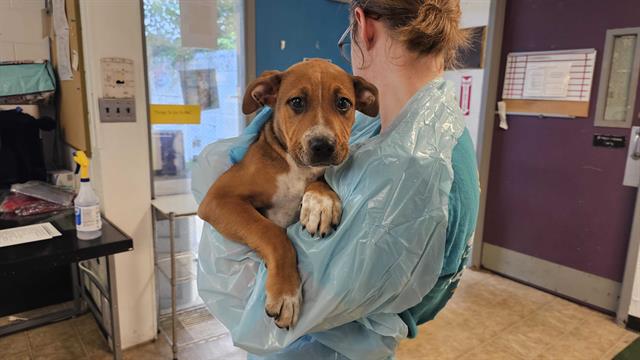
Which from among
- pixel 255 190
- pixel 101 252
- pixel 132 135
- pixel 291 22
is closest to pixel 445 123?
pixel 255 190

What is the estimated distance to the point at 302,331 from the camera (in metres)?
0.80

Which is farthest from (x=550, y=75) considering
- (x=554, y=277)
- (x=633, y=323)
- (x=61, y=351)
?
(x=61, y=351)

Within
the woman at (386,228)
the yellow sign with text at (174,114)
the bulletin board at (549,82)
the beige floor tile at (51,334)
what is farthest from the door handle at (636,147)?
the beige floor tile at (51,334)

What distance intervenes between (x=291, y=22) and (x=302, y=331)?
2.34 metres

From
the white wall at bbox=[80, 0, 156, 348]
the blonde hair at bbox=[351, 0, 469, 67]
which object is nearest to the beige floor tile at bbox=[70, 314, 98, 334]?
the white wall at bbox=[80, 0, 156, 348]

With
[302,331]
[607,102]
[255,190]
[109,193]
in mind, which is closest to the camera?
[302,331]

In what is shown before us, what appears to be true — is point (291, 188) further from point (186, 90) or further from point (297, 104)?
point (186, 90)

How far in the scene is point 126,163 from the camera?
2.16 m

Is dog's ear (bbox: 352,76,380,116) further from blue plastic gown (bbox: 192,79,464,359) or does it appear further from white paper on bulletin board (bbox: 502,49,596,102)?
white paper on bulletin board (bbox: 502,49,596,102)

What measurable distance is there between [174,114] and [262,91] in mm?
1507

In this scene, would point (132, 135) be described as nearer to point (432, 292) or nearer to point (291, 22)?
point (291, 22)

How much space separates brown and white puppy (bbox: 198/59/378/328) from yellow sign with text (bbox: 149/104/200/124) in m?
1.44

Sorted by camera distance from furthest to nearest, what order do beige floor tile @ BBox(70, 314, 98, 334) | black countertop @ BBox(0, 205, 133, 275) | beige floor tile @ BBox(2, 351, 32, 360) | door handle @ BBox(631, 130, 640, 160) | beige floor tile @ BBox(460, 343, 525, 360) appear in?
door handle @ BBox(631, 130, 640, 160)
beige floor tile @ BBox(70, 314, 98, 334)
beige floor tile @ BBox(460, 343, 525, 360)
beige floor tile @ BBox(2, 351, 32, 360)
black countertop @ BBox(0, 205, 133, 275)

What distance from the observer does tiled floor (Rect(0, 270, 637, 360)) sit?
2.28 metres
